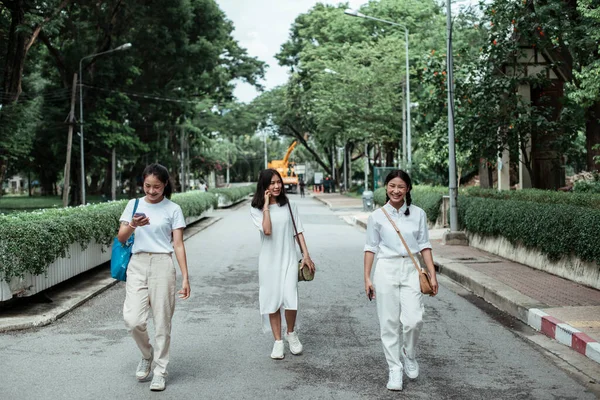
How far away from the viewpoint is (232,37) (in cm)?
4841

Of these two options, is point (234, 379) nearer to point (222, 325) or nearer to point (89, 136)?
point (222, 325)

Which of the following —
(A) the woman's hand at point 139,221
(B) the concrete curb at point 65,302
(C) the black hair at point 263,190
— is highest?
(C) the black hair at point 263,190

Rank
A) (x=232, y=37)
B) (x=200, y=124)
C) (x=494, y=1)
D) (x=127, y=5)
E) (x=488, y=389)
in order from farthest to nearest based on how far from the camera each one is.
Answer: (x=200, y=124) → (x=232, y=37) → (x=127, y=5) → (x=494, y=1) → (x=488, y=389)

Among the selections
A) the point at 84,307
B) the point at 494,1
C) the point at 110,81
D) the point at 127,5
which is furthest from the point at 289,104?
the point at 84,307

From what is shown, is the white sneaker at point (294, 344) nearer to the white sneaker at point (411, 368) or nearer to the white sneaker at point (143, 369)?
the white sneaker at point (411, 368)

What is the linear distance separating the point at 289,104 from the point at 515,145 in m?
41.6

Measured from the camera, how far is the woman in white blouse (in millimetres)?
5586

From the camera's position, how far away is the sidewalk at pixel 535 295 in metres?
7.35

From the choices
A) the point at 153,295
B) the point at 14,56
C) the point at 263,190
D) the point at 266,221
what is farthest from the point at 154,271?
the point at 14,56

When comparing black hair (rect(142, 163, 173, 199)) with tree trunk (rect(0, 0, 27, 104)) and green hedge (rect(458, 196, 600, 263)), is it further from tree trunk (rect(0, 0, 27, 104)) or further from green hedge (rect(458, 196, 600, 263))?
tree trunk (rect(0, 0, 27, 104))

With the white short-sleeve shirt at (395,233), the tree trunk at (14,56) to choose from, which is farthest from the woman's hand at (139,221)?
the tree trunk at (14,56)

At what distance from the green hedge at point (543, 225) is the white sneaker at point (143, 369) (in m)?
6.41

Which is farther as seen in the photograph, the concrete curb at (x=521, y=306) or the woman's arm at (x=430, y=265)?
the concrete curb at (x=521, y=306)

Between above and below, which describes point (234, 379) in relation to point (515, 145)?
below
